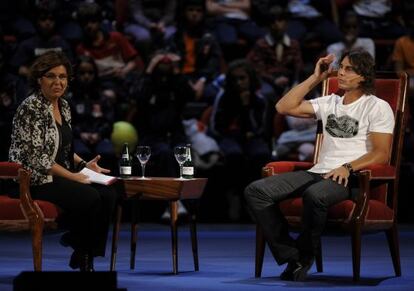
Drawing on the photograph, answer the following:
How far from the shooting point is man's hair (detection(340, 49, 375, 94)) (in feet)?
22.1

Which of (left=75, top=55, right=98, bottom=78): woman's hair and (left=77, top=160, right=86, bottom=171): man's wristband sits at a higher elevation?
(left=75, top=55, right=98, bottom=78): woman's hair

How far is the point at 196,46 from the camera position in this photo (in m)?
10.8

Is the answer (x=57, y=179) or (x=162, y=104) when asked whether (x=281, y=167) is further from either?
(x=162, y=104)

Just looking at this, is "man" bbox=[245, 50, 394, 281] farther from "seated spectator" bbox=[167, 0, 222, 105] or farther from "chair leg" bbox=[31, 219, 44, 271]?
"seated spectator" bbox=[167, 0, 222, 105]

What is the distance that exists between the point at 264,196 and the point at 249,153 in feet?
11.0

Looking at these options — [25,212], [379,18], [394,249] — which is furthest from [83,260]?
[379,18]

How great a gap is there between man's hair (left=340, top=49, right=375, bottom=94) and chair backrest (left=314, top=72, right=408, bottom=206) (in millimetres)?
318

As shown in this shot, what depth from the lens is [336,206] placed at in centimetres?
651

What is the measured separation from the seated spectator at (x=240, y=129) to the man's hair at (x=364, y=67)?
3.18 meters

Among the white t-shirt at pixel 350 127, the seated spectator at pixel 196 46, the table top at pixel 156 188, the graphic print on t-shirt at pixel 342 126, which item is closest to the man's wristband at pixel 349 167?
the white t-shirt at pixel 350 127

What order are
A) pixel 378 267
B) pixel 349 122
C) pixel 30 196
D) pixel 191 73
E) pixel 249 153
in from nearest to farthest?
pixel 30 196, pixel 349 122, pixel 378 267, pixel 249 153, pixel 191 73

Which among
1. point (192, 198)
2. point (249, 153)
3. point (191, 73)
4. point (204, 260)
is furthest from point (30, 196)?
point (191, 73)

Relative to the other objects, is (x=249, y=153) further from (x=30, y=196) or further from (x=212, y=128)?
(x=30, y=196)

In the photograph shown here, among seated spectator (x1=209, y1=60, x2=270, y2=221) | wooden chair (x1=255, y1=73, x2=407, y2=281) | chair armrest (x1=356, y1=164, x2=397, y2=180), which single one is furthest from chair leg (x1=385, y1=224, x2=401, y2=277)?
seated spectator (x1=209, y1=60, x2=270, y2=221)
